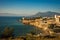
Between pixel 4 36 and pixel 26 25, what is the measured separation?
537mm

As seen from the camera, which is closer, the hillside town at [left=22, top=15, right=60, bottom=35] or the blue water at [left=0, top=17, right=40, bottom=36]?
the blue water at [left=0, top=17, right=40, bottom=36]

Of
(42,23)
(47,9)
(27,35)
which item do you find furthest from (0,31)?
(47,9)

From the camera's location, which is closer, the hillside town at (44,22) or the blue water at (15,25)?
the blue water at (15,25)

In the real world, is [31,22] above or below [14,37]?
above

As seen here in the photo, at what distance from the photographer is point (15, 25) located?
3.39m

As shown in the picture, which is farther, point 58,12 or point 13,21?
point 58,12

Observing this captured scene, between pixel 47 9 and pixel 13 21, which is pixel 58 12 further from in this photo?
pixel 13 21

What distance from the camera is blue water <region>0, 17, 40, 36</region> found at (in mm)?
3334

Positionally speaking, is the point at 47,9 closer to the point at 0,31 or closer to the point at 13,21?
the point at 13,21

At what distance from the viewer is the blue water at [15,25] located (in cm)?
333

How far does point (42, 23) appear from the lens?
351 cm

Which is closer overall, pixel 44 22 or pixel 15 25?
pixel 15 25

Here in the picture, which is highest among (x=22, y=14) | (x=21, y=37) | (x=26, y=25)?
(x=22, y=14)

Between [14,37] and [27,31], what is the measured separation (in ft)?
1.06
